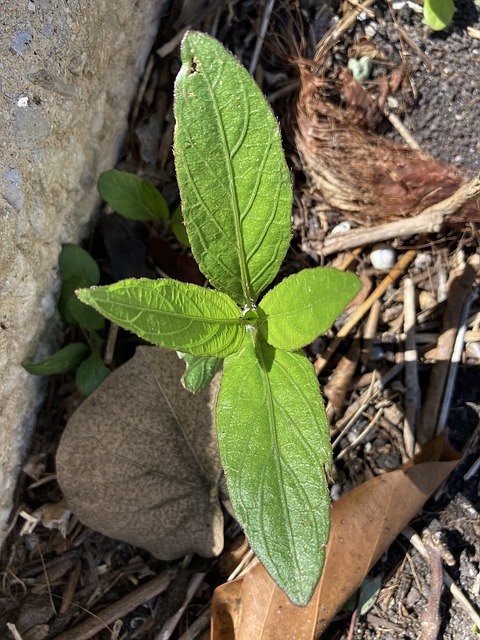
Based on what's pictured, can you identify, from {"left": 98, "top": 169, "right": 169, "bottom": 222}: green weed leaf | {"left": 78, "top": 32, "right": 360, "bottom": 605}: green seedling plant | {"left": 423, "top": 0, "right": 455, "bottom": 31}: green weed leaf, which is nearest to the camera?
{"left": 78, "top": 32, "right": 360, "bottom": 605}: green seedling plant

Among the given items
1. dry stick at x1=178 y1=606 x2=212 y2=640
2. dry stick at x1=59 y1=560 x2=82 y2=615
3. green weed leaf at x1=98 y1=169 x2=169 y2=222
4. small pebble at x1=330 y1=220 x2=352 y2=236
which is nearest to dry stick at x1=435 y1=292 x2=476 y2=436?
small pebble at x1=330 y1=220 x2=352 y2=236

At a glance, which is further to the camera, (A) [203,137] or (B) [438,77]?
(B) [438,77]

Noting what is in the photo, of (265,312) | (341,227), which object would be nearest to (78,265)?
(265,312)

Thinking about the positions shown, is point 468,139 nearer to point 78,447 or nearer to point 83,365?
point 83,365

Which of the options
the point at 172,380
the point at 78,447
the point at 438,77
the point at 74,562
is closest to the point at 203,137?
the point at 172,380

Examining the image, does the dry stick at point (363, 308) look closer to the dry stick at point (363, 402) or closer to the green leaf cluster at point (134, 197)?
the dry stick at point (363, 402)

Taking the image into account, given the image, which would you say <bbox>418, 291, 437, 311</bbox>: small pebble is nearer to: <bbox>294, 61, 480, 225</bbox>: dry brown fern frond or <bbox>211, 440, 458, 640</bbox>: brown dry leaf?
<bbox>294, 61, 480, 225</bbox>: dry brown fern frond

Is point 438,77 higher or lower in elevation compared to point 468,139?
higher
